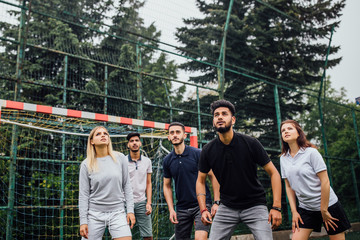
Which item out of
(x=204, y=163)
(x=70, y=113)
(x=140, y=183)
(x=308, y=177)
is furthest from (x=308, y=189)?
(x=70, y=113)

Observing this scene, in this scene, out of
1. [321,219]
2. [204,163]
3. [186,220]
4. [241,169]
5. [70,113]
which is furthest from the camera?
[70,113]

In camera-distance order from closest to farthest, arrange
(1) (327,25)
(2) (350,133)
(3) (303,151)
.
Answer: (3) (303,151), (1) (327,25), (2) (350,133)

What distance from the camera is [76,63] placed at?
10.2 meters

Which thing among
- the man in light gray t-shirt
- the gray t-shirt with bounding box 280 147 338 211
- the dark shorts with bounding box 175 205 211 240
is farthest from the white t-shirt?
the gray t-shirt with bounding box 280 147 338 211

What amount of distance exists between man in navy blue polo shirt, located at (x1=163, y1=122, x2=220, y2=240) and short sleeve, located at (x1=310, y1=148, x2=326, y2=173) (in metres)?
1.17

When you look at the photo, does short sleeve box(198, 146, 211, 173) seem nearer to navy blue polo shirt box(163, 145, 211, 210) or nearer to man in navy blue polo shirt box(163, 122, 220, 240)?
man in navy blue polo shirt box(163, 122, 220, 240)

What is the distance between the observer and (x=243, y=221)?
2.93 m

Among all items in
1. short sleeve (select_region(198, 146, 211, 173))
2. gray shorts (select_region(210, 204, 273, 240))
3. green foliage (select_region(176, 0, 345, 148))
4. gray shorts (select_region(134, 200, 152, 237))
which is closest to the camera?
gray shorts (select_region(210, 204, 273, 240))

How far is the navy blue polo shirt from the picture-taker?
406 cm

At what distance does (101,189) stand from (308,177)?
219 centimetres

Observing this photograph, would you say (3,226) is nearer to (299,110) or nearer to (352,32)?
(299,110)

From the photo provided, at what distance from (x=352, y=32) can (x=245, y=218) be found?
40.4 feet

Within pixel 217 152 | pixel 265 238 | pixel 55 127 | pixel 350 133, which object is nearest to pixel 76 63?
pixel 55 127

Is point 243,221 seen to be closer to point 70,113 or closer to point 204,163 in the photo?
point 204,163
